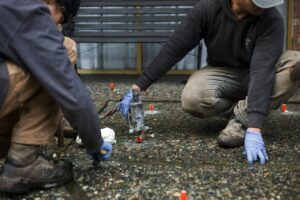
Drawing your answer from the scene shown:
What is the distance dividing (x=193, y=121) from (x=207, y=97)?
0.54m

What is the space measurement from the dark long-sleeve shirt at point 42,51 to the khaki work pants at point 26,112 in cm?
7

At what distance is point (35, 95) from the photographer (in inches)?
81.4

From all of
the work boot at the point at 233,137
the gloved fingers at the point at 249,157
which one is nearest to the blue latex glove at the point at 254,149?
the gloved fingers at the point at 249,157

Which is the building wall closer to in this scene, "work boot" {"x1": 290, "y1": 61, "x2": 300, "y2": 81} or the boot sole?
"work boot" {"x1": 290, "y1": 61, "x2": 300, "y2": 81}

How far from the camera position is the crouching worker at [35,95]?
74.4 inches

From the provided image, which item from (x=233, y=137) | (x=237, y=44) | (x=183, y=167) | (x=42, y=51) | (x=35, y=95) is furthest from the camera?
(x=237, y=44)

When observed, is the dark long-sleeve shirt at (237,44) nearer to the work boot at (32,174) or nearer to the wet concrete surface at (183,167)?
the wet concrete surface at (183,167)

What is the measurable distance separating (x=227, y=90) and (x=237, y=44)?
320mm

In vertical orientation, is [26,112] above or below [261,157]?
above

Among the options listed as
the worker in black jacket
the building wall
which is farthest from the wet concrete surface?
the building wall

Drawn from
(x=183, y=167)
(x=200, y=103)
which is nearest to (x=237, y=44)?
(x=200, y=103)


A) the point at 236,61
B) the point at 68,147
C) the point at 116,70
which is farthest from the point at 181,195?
the point at 116,70

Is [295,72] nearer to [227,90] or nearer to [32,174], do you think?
[227,90]

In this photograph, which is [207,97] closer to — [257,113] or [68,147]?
[257,113]
